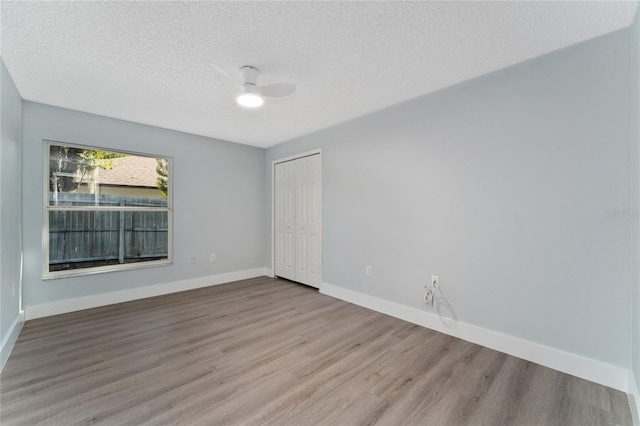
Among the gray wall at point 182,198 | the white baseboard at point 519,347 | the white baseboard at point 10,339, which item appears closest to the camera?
the white baseboard at point 519,347

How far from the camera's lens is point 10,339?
92.4 inches

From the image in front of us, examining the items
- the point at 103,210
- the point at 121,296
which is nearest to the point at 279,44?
the point at 103,210

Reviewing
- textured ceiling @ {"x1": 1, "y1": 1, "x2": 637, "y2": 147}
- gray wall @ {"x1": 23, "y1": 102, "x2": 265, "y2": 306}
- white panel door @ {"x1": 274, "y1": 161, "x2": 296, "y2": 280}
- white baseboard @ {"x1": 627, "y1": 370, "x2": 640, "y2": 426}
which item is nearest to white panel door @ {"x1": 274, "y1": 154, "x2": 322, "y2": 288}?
white panel door @ {"x1": 274, "y1": 161, "x2": 296, "y2": 280}

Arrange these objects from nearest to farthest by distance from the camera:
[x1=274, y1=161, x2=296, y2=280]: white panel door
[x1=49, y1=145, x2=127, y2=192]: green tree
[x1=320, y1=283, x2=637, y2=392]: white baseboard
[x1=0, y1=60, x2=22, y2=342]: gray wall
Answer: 1. [x1=320, y1=283, x2=637, y2=392]: white baseboard
2. [x1=0, y1=60, x2=22, y2=342]: gray wall
3. [x1=49, y1=145, x2=127, y2=192]: green tree
4. [x1=274, y1=161, x2=296, y2=280]: white panel door

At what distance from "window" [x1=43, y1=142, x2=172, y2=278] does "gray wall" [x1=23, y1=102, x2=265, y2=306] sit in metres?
0.11

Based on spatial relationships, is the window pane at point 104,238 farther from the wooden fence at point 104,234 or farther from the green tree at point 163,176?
the green tree at point 163,176

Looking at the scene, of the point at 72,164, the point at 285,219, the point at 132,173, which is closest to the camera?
the point at 72,164

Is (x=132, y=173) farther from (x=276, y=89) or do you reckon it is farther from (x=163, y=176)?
(x=276, y=89)

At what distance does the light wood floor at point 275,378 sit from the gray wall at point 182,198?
2.02 feet

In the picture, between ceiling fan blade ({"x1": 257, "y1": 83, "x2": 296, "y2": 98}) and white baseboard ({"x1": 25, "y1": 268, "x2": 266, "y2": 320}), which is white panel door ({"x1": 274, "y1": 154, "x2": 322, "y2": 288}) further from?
ceiling fan blade ({"x1": 257, "y1": 83, "x2": 296, "y2": 98})

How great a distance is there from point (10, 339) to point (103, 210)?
1.67 m

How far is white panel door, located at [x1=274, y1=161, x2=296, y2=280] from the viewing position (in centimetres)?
464

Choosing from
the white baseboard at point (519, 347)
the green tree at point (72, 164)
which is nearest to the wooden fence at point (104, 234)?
the green tree at point (72, 164)

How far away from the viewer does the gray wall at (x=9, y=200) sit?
2.22 m
